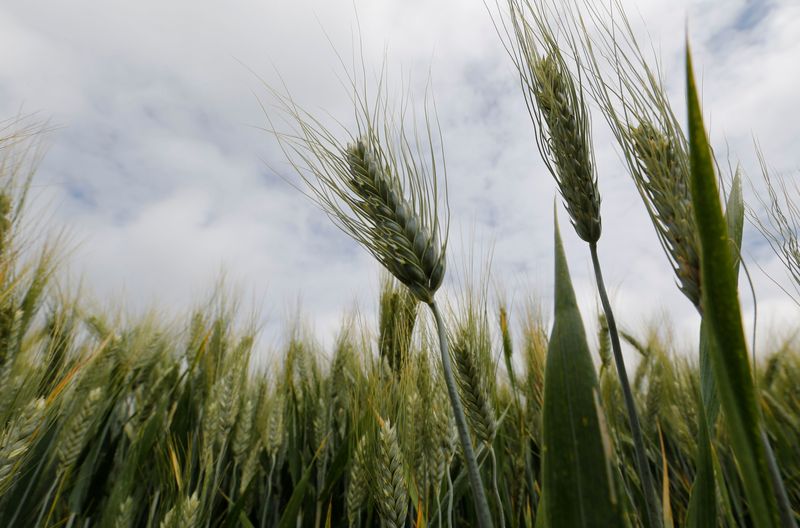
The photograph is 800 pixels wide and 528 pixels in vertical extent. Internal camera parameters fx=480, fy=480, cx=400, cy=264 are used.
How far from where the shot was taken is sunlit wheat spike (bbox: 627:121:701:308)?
73 cm

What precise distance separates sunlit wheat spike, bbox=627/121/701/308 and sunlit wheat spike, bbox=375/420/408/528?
0.91 m

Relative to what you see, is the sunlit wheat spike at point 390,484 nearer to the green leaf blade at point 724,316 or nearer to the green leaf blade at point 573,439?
the green leaf blade at point 573,439

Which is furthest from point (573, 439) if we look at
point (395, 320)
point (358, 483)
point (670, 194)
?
point (395, 320)

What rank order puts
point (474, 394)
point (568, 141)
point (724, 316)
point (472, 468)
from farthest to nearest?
point (474, 394) < point (568, 141) < point (472, 468) < point (724, 316)

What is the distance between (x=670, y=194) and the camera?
0.81m

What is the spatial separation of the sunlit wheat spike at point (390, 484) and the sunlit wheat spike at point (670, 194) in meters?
0.91

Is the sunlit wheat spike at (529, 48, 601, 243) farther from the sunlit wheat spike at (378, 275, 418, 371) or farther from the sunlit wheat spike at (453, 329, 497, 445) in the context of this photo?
the sunlit wheat spike at (378, 275, 418, 371)

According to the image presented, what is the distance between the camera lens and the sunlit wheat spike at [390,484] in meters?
1.29

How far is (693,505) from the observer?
0.80m

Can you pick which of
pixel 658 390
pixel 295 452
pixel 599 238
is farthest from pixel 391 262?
pixel 658 390

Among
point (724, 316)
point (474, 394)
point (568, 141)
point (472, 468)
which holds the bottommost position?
point (472, 468)

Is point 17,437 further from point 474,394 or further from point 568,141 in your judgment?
point 568,141

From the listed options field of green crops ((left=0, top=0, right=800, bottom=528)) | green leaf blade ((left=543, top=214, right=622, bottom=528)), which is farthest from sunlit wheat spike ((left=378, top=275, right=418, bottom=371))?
green leaf blade ((left=543, top=214, right=622, bottom=528))

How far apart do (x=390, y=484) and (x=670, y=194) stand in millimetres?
1016
